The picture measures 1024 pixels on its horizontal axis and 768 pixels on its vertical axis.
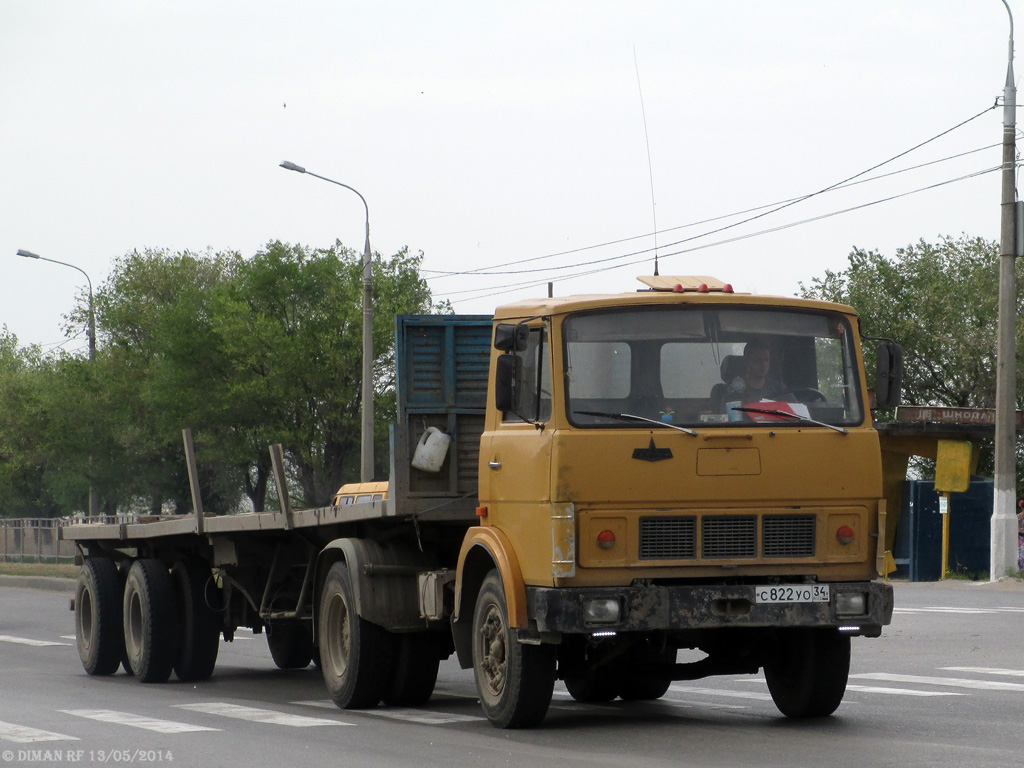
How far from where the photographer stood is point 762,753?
7.95 metres

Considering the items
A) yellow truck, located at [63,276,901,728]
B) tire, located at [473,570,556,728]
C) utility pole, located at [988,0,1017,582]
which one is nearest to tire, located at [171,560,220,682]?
yellow truck, located at [63,276,901,728]

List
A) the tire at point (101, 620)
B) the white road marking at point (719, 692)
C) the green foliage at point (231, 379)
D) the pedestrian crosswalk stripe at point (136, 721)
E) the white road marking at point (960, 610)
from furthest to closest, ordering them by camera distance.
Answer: the green foliage at point (231, 379) → the white road marking at point (960, 610) → the tire at point (101, 620) → the white road marking at point (719, 692) → the pedestrian crosswalk stripe at point (136, 721)

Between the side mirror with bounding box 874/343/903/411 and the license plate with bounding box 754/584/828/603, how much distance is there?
1168mm

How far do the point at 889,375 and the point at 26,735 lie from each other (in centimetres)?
553

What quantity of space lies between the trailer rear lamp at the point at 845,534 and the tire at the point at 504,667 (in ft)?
5.71

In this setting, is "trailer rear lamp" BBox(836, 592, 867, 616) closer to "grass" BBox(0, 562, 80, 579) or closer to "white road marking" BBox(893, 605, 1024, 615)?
"white road marking" BBox(893, 605, 1024, 615)

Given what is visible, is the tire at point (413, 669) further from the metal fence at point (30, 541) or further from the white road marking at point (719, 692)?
the metal fence at point (30, 541)

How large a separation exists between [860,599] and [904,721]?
120 cm

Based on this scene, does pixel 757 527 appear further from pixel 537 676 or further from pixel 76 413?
pixel 76 413

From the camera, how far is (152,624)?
1324 cm

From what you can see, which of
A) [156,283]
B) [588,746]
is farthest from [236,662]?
[156,283]

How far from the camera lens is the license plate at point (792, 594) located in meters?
8.51

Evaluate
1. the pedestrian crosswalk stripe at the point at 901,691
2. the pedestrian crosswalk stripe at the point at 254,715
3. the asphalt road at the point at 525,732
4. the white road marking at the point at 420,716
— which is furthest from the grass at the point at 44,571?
the pedestrian crosswalk stripe at the point at 901,691

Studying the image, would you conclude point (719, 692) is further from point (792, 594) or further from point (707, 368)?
point (707, 368)
